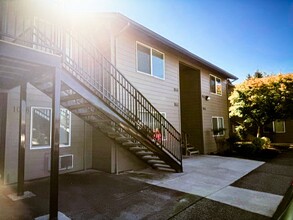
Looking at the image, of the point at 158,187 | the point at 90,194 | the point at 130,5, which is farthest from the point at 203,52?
the point at 90,194

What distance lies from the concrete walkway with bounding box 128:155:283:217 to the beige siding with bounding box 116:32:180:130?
2951mm

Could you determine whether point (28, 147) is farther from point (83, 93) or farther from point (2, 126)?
point (83, 93)

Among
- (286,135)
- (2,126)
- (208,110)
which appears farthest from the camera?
(286,135)

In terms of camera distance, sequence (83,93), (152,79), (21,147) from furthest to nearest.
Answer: (152,79)
(21,147)
(83,93)

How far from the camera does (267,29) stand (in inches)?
349

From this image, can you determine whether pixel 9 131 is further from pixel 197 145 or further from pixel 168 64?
pixel 197 145

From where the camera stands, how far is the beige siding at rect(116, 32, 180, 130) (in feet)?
24.2

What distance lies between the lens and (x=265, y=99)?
12.6 metres

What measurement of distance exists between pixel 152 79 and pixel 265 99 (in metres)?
8.26

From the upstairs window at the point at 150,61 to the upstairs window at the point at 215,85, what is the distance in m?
5.29

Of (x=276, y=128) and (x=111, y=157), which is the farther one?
(x=276, y=128)

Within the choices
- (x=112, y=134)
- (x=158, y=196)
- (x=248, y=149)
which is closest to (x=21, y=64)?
(x=112, y=134)

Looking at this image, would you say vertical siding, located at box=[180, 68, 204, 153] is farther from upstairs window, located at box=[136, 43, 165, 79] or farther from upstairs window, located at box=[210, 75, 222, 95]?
upstairs window, located at box=[136, 43, 165, 79]

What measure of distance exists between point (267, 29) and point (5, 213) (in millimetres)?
10901
